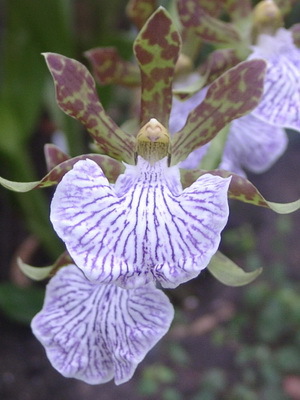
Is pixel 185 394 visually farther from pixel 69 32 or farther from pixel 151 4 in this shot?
pixel 151 4

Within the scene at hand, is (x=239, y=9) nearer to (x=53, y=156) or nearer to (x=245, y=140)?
(x=245, y=140)

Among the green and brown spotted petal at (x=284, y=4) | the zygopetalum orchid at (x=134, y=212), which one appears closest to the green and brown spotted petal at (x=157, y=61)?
the zygopetalum orchid at (x=134, y=212)

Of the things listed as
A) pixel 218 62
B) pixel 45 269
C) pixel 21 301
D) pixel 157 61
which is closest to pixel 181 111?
pixel 218 62

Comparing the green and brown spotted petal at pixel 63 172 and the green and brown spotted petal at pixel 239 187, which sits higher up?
the green and brown spotted petal at pixel 63 172

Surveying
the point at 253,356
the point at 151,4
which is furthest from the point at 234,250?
the point at 151,4

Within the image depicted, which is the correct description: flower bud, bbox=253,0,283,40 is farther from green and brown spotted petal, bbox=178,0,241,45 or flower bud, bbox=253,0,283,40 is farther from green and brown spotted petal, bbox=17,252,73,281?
green and brown spotted petal, bbox=17,252,73,281

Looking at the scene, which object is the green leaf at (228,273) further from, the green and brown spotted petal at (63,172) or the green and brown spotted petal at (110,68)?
the green and brown spotted petal at (110,68)
